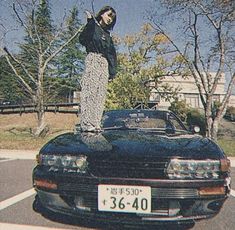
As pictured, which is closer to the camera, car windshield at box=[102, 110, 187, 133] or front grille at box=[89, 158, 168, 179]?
front grille at box=[89, 158, 168, 179]

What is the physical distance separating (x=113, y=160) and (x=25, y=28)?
17.1 metres

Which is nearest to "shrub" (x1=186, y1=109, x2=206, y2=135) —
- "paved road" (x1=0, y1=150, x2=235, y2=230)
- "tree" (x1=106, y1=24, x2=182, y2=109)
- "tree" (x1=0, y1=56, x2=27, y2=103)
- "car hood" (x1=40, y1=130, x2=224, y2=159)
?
"tree" (x1=106, y1=24, x2=182, y2=109)

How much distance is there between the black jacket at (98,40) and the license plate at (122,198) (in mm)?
2616

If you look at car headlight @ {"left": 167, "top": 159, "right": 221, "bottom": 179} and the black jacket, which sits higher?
the black jacket

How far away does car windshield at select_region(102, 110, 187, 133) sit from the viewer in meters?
4.27

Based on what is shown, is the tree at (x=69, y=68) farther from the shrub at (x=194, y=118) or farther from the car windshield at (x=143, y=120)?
the car windshield at (x=143, y=120)

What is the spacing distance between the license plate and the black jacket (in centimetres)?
262

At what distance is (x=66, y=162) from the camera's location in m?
2.81

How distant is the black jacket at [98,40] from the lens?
15.2 feet

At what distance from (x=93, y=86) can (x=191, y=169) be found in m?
2.38

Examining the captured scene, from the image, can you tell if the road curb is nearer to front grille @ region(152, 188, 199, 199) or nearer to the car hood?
the car hood

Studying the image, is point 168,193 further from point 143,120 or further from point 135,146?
point 143,120

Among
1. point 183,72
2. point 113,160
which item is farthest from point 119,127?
point 183,72

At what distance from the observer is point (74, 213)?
2707mm
